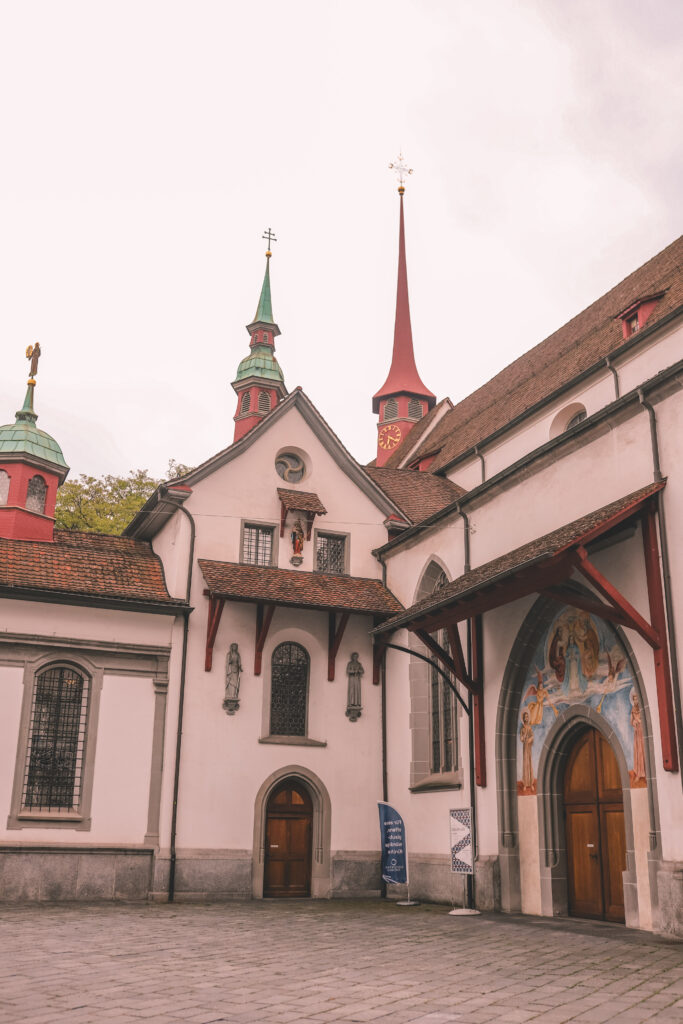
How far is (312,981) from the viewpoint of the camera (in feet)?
31.0

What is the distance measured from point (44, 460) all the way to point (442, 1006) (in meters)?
19.0

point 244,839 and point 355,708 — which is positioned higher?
point 355,708

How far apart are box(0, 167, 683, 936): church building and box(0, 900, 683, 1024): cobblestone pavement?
2310 millimetres

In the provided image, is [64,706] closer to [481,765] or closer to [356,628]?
[356,628]

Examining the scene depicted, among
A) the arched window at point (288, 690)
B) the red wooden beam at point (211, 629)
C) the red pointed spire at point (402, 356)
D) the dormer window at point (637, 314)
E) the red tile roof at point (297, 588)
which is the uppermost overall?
the red pointed spire at point (402, 356)

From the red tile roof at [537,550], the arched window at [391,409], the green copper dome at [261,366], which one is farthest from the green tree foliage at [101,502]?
the red tile roof at [537,550]

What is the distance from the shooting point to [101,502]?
3816 centimetres

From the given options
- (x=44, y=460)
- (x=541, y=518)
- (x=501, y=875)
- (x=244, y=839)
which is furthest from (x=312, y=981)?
(x=44, y=460)

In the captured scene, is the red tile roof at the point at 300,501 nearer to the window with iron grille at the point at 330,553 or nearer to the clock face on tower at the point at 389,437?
the window with iron grille at the point at 330,553

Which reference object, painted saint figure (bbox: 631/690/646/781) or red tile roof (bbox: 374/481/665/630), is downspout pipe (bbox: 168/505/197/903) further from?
painted saint figure (bbox: 631/690/646/781)

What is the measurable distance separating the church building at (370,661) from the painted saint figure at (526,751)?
6 cm

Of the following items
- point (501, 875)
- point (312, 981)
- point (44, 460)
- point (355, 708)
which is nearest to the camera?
point (312, 981)

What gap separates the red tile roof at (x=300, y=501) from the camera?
22316mm

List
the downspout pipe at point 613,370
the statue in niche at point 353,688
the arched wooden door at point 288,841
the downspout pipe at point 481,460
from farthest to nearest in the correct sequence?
the downspout pipe at point 481,460
the statue in niche at point 353,688
the arched wooden door at point 288,841
the downspout pipe at point 613,370
